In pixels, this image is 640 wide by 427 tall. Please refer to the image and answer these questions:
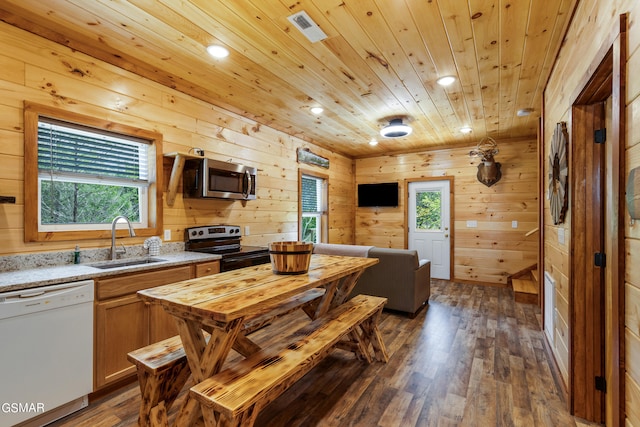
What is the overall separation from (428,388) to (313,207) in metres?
3.80

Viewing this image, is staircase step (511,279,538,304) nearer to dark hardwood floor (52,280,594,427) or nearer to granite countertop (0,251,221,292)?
dark hardwood floor (52,280,594,427)

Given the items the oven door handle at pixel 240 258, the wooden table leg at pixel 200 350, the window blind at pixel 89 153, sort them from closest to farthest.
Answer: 1. the wooden table leg at pixel 200 350
2. the window blind at pixel 89 153
3. the oven door handle at pixel 240 258

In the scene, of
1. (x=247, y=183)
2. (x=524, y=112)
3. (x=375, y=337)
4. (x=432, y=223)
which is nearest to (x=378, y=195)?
(x=432, y=223)

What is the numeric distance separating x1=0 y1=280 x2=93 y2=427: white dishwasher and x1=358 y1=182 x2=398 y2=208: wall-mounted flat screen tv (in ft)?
17.2

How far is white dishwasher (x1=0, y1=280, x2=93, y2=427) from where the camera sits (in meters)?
1.71

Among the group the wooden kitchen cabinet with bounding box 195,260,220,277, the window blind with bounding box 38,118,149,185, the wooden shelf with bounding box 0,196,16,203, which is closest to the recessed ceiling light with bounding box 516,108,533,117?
the wooden kitchen cabinet with bounding box 195,260,220,277

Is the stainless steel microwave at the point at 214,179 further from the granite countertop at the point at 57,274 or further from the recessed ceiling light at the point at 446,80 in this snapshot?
the recessed ceiling light at the point at 446,80

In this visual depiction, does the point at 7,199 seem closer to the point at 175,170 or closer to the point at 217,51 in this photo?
the point at 175,170

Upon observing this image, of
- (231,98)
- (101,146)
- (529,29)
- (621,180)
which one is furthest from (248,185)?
(621,180)

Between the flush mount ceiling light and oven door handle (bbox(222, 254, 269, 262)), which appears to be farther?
the flush mount ceiling light

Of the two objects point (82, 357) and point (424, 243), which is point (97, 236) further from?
point (424, 243)

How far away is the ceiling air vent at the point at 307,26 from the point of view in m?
2.04

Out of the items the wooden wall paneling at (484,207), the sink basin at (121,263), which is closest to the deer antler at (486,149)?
the wooden wall paneling at (484,207)

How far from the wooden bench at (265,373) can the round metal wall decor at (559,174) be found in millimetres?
1637
